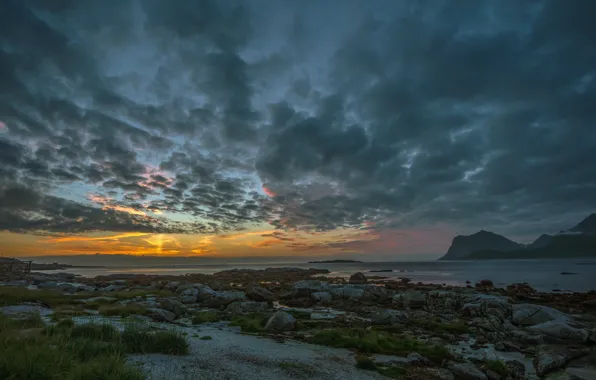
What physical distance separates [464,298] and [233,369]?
31.5 m

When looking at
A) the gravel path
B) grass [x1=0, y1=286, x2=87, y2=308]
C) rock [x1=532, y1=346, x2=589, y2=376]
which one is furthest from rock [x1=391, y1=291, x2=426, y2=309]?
grass [x1=0, y1=286, x2=87, y2=308]

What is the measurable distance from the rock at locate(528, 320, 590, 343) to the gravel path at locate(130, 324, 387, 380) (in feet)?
46.1

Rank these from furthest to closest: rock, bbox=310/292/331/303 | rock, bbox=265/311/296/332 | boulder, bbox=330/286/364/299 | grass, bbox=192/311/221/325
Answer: boulder, bbox=330/286/364/299, rock, bbox=310/292/331/303, grass, bbox=192/311/221/325, rock, bbox=265/311/296/332

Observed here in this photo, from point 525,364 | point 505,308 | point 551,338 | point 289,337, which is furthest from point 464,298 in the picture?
point 289,337

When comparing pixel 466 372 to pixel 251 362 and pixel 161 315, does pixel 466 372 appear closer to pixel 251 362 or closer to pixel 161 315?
pixel 251 362

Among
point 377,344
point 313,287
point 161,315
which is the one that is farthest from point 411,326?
point 313,287

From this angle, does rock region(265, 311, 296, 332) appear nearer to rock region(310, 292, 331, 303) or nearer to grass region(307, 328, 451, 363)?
grass region(307, 328, 451, 363)

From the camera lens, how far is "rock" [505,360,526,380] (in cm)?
1300

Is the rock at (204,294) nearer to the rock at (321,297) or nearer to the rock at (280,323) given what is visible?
the rock at (321,297)

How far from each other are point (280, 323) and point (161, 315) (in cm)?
842

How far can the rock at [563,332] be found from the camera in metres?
19.4

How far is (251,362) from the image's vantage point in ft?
38.8

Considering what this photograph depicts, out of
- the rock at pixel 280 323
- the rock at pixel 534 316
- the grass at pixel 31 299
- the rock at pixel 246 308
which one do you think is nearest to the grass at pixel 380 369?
the rock at pixel 280 323

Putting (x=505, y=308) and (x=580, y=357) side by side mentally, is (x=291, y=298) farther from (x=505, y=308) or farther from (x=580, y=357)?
(x=580, y=357)
